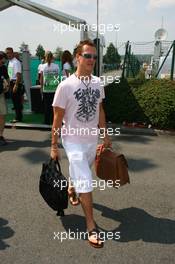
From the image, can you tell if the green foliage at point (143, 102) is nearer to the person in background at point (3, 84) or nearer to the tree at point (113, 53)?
the person in background at point (3, 84)

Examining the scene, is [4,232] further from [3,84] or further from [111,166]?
[3,84]

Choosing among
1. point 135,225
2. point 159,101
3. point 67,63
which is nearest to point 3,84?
point 67,63

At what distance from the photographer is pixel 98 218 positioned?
13.2 feet

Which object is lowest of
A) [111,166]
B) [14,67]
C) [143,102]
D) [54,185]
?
[54,185]

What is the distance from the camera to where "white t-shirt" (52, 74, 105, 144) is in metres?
3.48

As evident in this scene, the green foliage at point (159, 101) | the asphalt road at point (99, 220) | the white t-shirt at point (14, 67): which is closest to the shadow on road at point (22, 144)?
the asphalt road at point (99, 220)

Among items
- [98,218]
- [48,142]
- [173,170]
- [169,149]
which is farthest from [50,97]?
[98,218]

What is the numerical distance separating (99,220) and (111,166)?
0.67m

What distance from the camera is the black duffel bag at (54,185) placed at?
12.0 ft

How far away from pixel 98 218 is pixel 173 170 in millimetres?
2188

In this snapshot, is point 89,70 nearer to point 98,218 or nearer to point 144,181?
point 98,218

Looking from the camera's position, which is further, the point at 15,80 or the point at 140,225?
the point at 15,80

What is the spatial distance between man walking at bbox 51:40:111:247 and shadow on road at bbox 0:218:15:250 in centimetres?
82

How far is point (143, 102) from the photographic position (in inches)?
348
